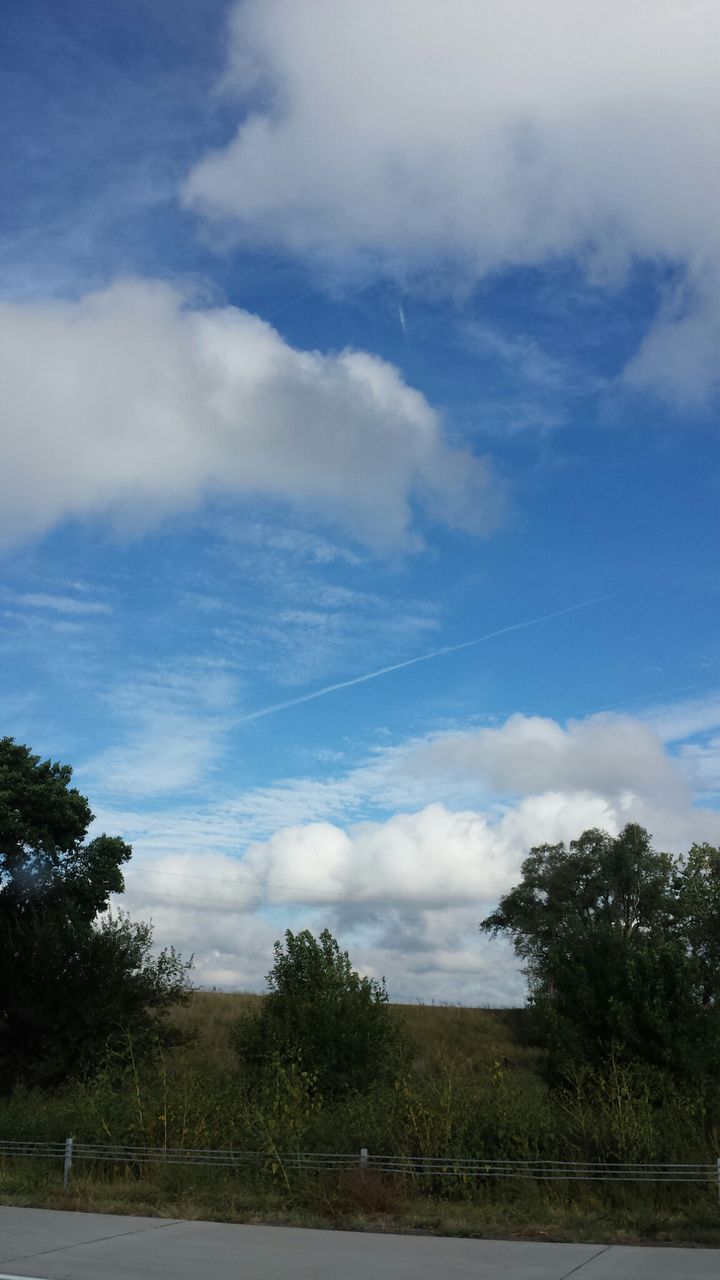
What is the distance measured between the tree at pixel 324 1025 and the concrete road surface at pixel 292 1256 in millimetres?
12994

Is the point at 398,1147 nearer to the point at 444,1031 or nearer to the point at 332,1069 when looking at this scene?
the point at 332,1069

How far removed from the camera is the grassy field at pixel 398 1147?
1219 centimetres

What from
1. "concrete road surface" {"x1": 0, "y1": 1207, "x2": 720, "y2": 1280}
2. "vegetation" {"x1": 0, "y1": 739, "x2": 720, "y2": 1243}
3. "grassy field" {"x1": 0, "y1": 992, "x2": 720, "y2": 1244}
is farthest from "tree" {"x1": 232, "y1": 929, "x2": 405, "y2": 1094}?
"concrete road surface" {"x1": 0, "y1": 1207, "x2": 720, "y2": 1280}

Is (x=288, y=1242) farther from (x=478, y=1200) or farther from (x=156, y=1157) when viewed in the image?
(x=156, y=1157)

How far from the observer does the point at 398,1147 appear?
14000 mm

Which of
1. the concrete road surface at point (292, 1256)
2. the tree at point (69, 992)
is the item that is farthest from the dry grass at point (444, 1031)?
the concrete road surface at point (292, 1256)

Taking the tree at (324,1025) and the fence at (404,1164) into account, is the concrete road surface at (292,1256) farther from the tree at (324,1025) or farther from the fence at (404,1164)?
the tree at (324,1025)

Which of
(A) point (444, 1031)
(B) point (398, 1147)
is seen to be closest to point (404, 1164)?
(B) point (398, 1147)

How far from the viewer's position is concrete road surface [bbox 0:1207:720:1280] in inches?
376

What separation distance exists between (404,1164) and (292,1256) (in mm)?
3515

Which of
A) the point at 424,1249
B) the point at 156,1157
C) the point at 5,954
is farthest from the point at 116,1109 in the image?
the point at 5,954

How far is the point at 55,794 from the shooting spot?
1523 inches

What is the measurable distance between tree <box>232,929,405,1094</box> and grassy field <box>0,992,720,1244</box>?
27.1ft

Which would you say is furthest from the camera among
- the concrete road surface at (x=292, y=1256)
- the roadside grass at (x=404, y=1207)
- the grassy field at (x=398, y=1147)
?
the grassy field at (x=398, y=1147)
